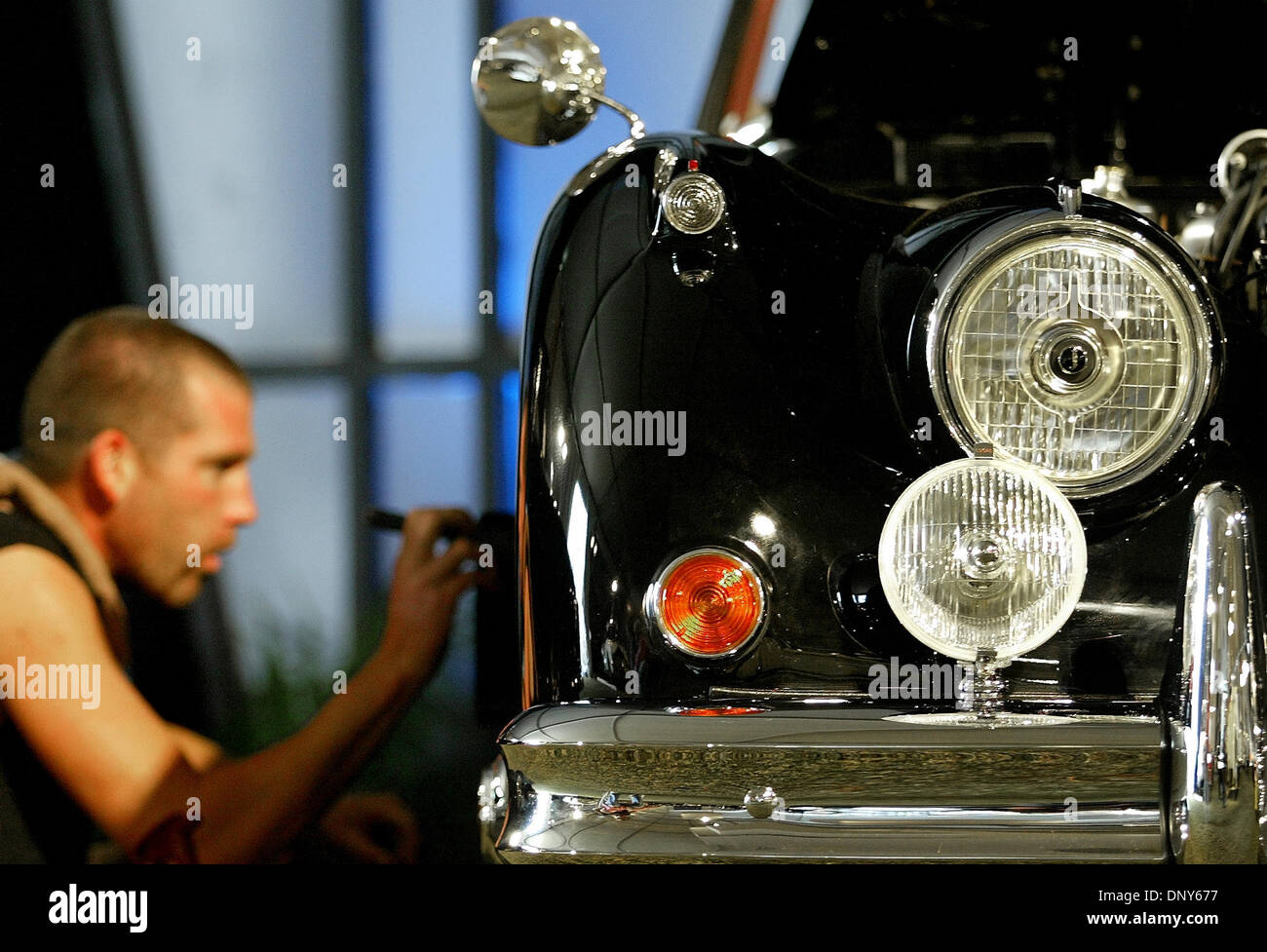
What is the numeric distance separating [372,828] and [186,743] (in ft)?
1.52

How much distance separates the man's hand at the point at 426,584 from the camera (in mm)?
2393

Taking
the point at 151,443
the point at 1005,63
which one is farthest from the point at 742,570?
the point at 151,443

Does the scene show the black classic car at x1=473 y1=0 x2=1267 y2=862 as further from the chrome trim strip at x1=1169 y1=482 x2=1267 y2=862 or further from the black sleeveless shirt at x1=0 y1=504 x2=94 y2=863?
the black sleeveless shirt at x1=0 y1=504 x2=94 y2=863

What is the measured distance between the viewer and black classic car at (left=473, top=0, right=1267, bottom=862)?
93 centimetres

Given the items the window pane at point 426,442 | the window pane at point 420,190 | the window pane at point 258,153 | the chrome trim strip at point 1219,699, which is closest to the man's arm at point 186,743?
the window pane at point 426,442

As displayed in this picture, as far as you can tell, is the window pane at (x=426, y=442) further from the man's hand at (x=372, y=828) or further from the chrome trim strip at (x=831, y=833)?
the chrome trim strip at (x=831, y=833)

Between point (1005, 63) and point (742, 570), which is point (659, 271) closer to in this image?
point (742, 570)

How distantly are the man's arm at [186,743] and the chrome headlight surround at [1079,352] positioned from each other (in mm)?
1430

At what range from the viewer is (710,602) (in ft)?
3.69

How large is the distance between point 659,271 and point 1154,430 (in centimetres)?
54

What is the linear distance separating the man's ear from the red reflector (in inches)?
65.2

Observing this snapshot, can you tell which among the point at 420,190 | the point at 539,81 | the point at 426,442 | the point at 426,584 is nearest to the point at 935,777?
the point at 539,81

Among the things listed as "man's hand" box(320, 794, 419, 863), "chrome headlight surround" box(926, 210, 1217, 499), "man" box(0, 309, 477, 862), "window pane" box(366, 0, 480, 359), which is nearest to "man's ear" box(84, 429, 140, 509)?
"man" box(0, 309, 477, 862)

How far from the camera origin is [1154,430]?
110cm
